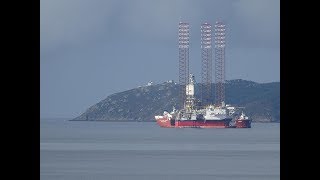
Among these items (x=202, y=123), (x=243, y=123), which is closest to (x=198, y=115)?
(x=202, y=123)

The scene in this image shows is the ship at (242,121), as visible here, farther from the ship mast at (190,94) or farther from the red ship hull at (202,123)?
the ship mast at (190,94)

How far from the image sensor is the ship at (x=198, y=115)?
62781 millimetres

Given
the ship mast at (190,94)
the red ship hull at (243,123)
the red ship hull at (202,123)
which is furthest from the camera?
the red ship hull at (243,123)

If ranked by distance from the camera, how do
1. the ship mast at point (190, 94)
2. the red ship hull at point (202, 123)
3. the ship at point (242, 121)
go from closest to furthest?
the ship mast at point (190, 94) → the red ship hull at point (202, 123) → the ship at point (242, 121)

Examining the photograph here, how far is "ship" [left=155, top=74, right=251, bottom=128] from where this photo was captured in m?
62.8

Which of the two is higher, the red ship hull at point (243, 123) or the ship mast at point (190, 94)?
the ship mast at point (190, 94)

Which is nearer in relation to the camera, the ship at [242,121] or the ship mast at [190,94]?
the ship mast at [190,94]

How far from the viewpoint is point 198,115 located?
6488 centimetres

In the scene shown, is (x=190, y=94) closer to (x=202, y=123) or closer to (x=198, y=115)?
(x=198, y=115)

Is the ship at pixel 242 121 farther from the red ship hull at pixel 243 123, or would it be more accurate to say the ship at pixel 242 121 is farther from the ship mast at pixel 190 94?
the ship mast at pixel 190 94

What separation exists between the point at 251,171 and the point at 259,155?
43.5 feet

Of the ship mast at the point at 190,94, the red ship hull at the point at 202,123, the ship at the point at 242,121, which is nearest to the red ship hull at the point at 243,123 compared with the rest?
the ship at the point at 242,121
